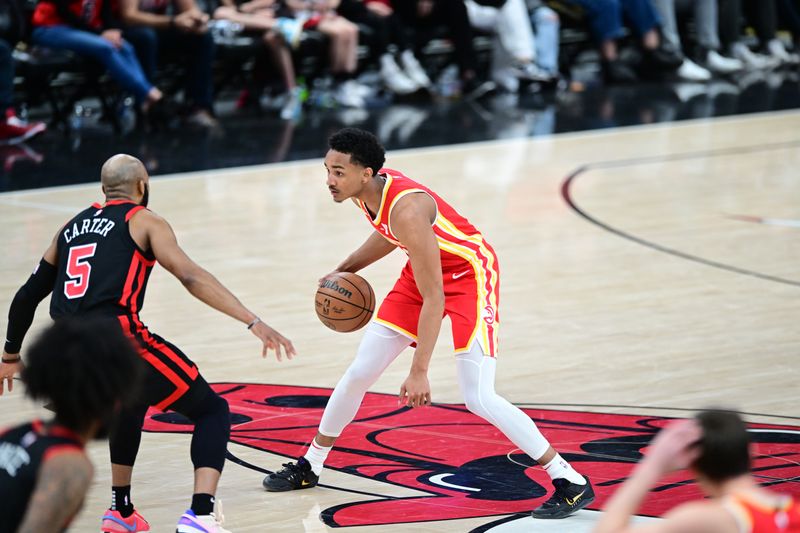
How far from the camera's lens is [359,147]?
496cm

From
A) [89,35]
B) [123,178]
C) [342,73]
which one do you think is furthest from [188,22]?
[123,178]

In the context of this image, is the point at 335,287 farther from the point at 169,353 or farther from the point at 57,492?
the point at 57,492

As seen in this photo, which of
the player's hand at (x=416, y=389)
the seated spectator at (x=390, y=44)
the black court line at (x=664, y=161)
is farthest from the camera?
the seated spectator at (x=390, y=44)

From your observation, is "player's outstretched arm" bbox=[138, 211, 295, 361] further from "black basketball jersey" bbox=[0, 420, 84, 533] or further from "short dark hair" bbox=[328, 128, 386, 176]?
"black basketball jersey" bbox=[0, 420, 84, 533]

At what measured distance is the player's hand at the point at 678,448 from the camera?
282 cm

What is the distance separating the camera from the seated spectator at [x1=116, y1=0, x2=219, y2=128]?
1294cm

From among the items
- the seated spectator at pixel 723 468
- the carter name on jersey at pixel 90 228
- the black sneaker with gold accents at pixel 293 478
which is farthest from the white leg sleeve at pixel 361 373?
the seated spectator at pixel 723 468

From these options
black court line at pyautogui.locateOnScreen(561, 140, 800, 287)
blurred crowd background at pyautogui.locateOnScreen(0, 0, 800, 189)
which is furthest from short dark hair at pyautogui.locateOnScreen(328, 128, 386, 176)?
blurred crowd background at pyautogui.locateOnScreen(0, 0, 800, 189)

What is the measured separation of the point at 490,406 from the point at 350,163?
1.02m

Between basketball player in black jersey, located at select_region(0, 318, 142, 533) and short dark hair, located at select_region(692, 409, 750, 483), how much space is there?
1.24m

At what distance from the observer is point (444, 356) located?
6930 mm

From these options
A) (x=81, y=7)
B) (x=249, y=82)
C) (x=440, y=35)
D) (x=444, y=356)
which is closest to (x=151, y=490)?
(x=444, y=356)

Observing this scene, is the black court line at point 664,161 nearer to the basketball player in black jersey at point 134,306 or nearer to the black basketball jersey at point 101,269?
the basketball player in black jersey at point 134,306

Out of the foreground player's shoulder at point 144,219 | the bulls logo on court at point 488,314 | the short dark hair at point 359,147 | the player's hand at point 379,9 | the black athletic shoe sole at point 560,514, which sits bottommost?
the player's hand at point 379,9
